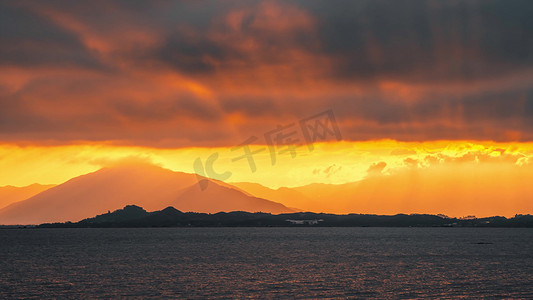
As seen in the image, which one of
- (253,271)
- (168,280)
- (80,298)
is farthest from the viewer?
(253,271)

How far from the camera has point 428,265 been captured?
5236 inches

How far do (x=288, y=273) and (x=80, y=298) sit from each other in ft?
147

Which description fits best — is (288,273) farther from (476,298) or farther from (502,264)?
(502,264)

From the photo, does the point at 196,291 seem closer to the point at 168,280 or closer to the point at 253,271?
the point at 168,280

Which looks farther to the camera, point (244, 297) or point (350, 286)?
point (350, 286)

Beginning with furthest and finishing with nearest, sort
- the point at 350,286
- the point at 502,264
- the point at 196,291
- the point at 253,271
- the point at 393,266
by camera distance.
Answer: the point at 502,264
the point at 393,266
the point at 253,271
the point at 350,286
the point at 196,291

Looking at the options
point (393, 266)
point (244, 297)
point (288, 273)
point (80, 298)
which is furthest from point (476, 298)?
point (80, 298)

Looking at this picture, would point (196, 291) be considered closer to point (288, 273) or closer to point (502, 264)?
point (288, 273)

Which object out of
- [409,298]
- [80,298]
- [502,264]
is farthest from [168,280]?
[502,264]

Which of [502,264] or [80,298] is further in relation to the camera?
[502,264]

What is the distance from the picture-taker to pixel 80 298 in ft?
262

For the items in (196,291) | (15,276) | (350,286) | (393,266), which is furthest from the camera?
(393,266)

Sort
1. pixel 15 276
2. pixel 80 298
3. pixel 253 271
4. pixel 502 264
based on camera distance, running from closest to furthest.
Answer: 1. pixel 80 298
2. pixel 15 276
3. pixel 253 271
4. pixel 502 264

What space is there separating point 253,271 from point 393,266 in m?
34.7
